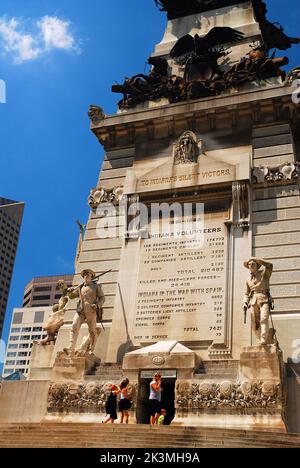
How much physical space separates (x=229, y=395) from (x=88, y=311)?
6.12 meters

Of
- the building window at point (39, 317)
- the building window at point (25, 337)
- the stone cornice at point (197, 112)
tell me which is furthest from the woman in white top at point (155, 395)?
the building window at point (25, 337)

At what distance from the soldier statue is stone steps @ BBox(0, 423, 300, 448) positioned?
230 inches


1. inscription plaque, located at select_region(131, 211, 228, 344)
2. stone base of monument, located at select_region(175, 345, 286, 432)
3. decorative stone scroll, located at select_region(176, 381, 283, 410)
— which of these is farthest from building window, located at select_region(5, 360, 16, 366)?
stone base of monument, located at select_region(175, 345, 286, 432)

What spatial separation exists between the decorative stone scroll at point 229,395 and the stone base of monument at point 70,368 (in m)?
3.63

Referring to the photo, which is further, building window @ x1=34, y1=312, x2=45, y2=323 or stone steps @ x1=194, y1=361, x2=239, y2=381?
building window @ x1=34, y1=312, x2=45, y2=323

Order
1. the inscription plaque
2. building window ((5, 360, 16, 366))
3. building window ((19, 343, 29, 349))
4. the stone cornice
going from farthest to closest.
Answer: building window ((19, 343, 29, 349)), building window ((5, 360, 16, 366)), the stone cornice, the inscription plaque

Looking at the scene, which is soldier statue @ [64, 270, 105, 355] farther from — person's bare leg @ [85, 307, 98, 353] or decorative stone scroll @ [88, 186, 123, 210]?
decorative stone scroll @ [88, 186, 123, 210]

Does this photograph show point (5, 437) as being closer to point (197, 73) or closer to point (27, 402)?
point (27, 402)

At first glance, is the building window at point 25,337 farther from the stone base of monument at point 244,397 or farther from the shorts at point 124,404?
the shorts at point 124,404

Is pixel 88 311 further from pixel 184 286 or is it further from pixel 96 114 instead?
pixel 96 114

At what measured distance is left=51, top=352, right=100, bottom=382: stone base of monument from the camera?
19688mm

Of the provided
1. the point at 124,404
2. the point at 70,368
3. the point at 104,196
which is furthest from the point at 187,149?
the point at 124,404

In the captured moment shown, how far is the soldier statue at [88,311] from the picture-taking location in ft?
67.2

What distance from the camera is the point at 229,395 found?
17562 mm
